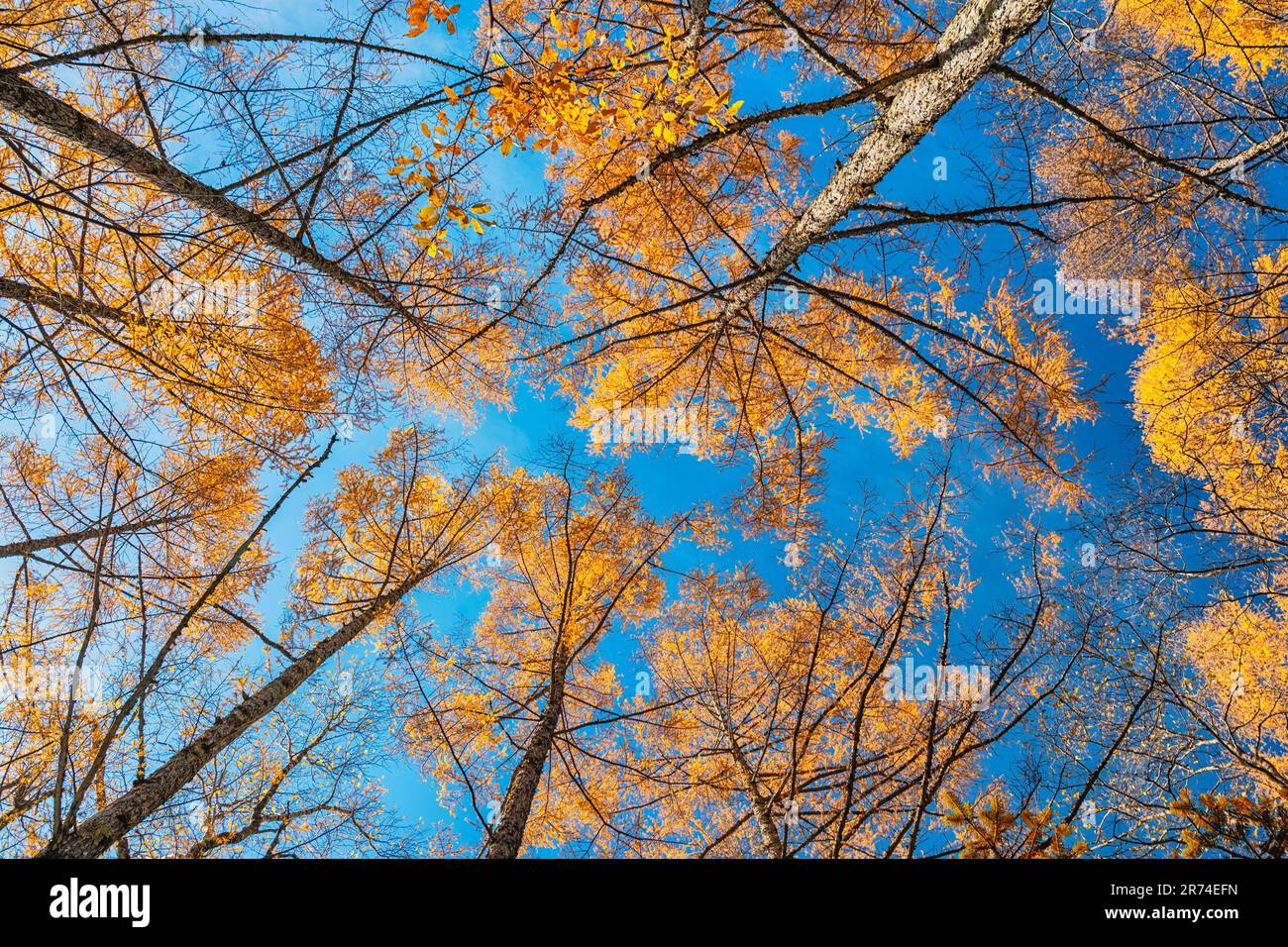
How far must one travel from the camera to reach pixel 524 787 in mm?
4039

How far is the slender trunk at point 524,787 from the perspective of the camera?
3619 mm

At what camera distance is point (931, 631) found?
27.5 ft

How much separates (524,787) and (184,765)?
8.48 feet

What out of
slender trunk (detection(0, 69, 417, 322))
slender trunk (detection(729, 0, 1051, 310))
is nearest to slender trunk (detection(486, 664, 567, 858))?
slender trunk (detection(0, 69, 417, 322))

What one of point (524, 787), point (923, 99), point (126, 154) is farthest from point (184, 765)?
point (923, 99)

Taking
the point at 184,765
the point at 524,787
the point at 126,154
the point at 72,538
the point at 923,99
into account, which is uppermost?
the point at 126,154

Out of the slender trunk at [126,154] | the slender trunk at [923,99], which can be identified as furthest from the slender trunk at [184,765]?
the slender trunk at [923,99]

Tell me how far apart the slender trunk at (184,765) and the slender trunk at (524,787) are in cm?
225

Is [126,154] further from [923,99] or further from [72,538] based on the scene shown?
[923,99]

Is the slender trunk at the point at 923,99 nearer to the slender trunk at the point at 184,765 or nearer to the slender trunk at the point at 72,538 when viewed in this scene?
the slender trunk at the point at 184,765

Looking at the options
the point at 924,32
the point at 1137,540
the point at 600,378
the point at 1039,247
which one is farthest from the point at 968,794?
the point at 924,32

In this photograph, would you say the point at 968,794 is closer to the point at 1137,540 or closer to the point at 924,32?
the point at 1137,540

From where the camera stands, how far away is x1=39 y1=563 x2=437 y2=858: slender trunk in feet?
10.8
